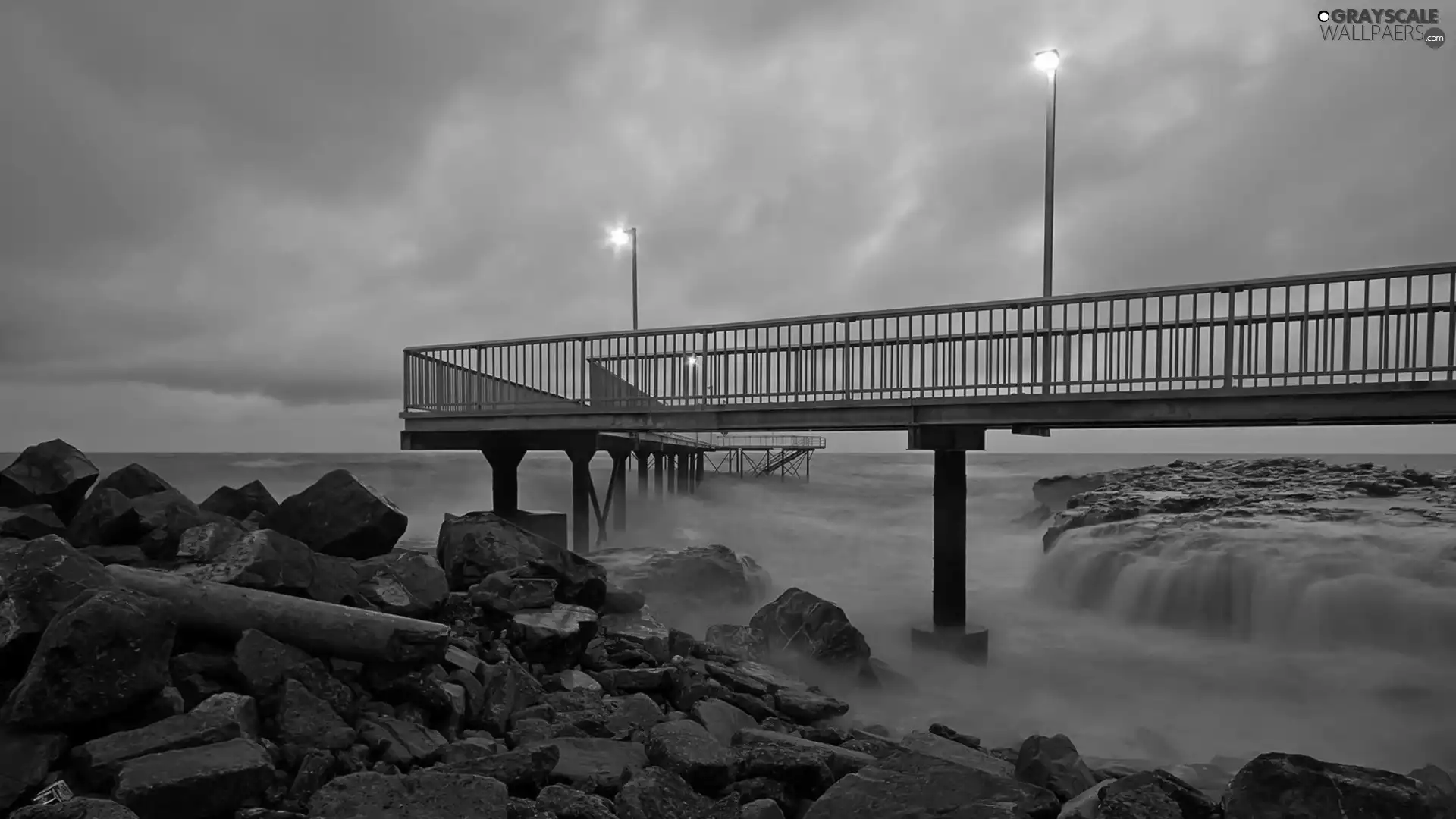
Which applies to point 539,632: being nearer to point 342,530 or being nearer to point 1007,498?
point 342,530

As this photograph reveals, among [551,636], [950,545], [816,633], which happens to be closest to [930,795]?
[551,636]

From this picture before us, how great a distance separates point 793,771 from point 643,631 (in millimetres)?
3729

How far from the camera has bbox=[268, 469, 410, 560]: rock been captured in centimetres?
777

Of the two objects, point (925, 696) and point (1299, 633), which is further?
point (1299, 633)

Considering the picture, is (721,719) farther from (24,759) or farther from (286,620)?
(24,759)

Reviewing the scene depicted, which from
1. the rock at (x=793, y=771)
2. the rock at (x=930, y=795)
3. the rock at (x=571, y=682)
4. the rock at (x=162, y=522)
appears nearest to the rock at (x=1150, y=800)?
the rock at (x=930, y=795)

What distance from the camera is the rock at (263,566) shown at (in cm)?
564

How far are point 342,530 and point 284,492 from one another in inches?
2587

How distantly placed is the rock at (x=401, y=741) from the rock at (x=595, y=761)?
707 mm

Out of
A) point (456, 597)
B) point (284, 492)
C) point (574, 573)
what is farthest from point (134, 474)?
point (284, 492)

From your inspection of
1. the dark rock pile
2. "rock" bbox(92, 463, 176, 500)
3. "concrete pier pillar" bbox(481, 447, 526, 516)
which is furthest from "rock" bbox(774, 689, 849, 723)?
the dark rock pile

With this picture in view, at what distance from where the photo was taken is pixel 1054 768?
527 centimetres

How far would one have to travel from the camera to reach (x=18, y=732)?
399cm

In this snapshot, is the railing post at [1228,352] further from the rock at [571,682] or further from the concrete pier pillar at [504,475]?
the concrete pier pillar at [504,475]
